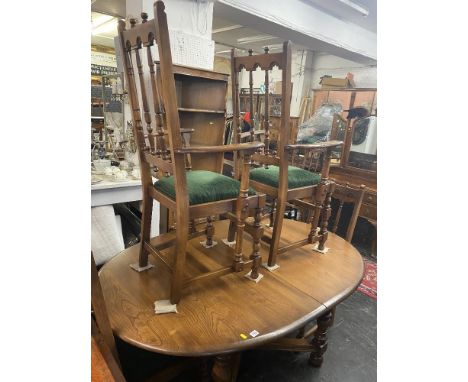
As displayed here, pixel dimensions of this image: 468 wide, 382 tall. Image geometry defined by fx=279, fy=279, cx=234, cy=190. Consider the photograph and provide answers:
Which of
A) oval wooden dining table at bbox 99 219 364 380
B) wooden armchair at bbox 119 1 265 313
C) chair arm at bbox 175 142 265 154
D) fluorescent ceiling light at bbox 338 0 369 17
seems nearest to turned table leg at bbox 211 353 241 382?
oval wooden dining table at bbox 99 219 364 380

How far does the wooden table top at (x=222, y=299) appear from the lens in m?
0.90

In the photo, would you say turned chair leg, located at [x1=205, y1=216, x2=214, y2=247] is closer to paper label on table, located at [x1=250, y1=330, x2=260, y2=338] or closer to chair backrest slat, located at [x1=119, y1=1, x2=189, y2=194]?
chair backrest slat, located at [x1=119, y1=1, x2=189, y2=194]

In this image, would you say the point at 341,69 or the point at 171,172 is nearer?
the point at 171,172

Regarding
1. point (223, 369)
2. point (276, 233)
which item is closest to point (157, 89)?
point (276, 233)

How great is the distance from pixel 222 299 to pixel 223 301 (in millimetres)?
13

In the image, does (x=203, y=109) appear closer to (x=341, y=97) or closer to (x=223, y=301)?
(x=223, y=301)

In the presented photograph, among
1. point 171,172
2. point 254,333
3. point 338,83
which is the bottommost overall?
point 254,333

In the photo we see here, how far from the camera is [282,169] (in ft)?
4.22

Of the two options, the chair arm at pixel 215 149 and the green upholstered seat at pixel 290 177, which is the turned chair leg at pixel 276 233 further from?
the chair arm at pixel 215 149

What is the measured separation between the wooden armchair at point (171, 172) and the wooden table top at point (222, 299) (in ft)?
0.23
